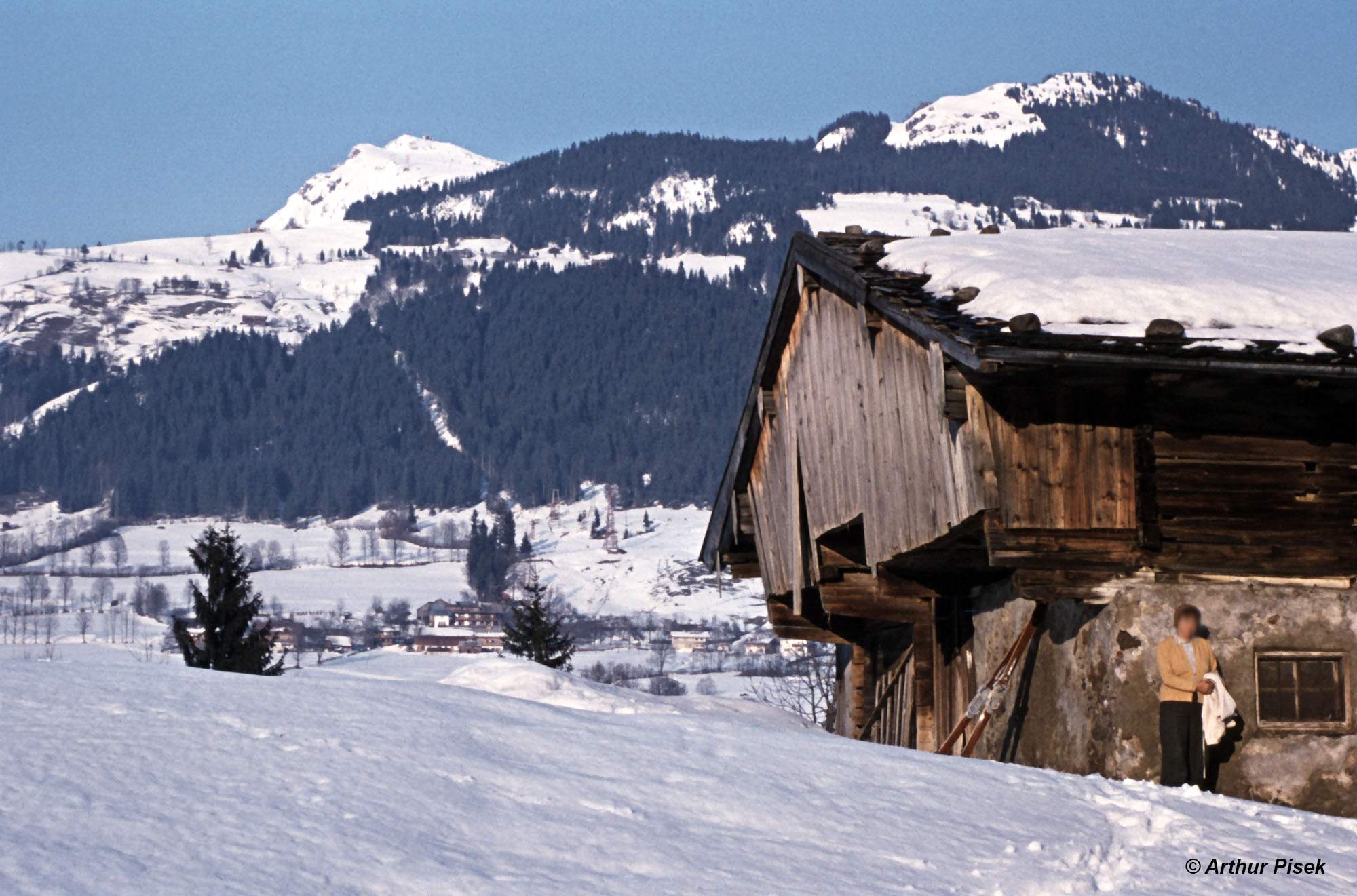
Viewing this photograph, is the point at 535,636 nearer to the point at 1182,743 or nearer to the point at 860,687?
the point at 860,687

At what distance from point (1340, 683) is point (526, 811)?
263 inches

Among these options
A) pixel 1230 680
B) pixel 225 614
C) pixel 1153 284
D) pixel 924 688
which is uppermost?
pixel 1153 284

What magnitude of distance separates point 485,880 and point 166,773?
1906 millimetres

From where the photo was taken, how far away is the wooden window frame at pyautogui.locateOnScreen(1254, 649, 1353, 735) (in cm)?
1044

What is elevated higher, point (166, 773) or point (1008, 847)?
point (166, 773)

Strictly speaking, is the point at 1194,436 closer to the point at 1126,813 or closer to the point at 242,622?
the point at 1126,813

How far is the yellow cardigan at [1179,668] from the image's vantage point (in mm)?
9648

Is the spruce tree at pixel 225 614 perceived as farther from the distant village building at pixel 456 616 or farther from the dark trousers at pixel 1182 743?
the distant village building at pixel 456 616

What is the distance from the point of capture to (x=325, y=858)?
5664 millimetres

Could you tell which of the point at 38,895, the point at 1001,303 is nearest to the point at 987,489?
the point at 1001,303

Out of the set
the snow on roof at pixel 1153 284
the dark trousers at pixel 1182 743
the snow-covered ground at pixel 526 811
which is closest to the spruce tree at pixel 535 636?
the snow on roof at pixel 1153 284

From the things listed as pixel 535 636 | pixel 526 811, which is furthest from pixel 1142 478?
pixel 535 636

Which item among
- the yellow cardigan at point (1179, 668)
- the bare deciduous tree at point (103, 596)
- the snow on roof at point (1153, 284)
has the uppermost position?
the snow on roof at point (1153, 284)

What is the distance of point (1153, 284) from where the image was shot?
10242 millimetres
